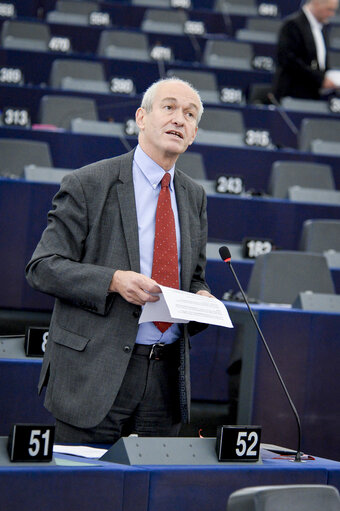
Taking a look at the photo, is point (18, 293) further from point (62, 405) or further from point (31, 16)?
point (31, 16)

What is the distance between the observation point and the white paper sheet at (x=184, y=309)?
1749 mm

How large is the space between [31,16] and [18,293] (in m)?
4.61

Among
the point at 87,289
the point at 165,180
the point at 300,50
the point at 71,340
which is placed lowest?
the point at 71,340

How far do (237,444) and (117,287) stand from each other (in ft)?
1.30

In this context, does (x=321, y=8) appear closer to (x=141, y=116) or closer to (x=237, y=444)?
(x=141, y=116)

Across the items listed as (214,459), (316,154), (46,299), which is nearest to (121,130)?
(316,154)

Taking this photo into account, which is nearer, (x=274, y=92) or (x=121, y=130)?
(x=121, y=130)

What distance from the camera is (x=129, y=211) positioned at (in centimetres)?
193

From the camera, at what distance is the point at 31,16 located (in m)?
7.78

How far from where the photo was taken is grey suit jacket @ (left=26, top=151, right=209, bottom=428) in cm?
184

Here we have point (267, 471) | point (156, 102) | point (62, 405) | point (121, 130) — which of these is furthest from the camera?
point (121, 130)

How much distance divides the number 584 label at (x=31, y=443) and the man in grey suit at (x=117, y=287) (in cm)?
33

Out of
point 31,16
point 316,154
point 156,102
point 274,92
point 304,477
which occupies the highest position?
point 31,16

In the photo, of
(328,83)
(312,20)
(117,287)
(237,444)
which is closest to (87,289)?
(117,287)
